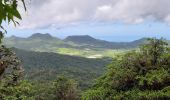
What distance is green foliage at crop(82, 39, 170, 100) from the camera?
134ft

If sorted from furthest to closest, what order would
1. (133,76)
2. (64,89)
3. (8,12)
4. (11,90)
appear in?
(64,89), (11,90), (133,76), (8,12)

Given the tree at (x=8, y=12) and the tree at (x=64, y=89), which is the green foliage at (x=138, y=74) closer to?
the tree at (x=8, y=12)

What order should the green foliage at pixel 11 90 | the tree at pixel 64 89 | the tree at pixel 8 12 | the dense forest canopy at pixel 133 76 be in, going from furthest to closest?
the tree at pixel 64 89 < the green foliage at pixel 11 90 < the dense forest canopy at pixel 133 76 < the tree at pixel 8 12

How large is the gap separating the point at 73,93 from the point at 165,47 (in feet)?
162

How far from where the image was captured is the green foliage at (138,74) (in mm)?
40938

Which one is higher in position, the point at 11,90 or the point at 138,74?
the point at 138,74

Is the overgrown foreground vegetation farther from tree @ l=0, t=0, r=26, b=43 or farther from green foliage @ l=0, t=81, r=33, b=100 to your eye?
tree @ l=0, t=0, r=26, b=43

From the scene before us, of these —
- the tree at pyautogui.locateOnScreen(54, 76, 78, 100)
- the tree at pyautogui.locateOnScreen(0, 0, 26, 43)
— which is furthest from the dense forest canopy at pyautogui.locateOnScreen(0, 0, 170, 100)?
the tree at pyautogui.locateOnScreen(54, 76, 78, 100)

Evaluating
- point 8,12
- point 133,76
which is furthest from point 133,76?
point 8,12

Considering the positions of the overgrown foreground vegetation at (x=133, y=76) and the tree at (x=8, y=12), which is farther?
the overgrown foreground vegetation at (x=133, y=76)

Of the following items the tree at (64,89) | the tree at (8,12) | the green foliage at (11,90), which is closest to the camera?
the tree at (8,12)

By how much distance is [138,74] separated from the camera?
140 feet

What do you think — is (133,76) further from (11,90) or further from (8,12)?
(8,12)

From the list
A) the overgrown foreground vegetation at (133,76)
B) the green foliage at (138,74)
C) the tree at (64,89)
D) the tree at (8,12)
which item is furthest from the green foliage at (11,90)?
the tree at (64,89)
